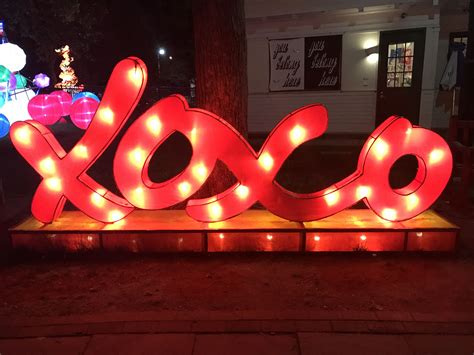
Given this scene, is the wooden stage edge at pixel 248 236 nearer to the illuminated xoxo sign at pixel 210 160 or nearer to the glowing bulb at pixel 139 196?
the illuminated xoxo sign at pixel 210 160

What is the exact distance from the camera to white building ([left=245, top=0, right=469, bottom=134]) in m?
12.7

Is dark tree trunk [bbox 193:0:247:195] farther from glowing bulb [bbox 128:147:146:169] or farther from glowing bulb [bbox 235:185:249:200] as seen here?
glowing bulb [bbox 128:147:146:169]

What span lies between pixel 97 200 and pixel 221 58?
8.42 feet

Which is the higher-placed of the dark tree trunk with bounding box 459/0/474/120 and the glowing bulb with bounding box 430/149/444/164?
the dark tree trunk with bounding box 459/0/474/120

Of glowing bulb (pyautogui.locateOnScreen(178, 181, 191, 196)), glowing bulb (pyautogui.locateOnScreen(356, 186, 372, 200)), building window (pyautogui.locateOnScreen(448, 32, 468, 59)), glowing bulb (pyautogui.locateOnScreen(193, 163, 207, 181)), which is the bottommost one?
glowing bulb (pyautogui.locateOnScreen(356, 186, 372, 200))

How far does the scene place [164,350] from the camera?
3.69 metres

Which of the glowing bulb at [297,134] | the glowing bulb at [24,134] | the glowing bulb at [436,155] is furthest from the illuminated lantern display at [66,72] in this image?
the glowing bulb at [436,155]

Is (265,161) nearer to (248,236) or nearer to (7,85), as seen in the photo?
(248,236)

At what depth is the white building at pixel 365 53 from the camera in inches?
499

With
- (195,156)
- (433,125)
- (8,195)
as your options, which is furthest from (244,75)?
(433,125)

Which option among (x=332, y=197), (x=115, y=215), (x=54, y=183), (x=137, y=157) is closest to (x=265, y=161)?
(x=332, y=197)

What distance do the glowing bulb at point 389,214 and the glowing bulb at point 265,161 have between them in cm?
147

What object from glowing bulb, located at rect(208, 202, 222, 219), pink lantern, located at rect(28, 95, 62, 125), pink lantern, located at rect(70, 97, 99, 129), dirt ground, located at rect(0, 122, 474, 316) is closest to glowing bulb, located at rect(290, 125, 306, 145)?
glowing bulb, located at rect(208, 202, 222, 219)

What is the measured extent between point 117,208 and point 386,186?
3178 mm
